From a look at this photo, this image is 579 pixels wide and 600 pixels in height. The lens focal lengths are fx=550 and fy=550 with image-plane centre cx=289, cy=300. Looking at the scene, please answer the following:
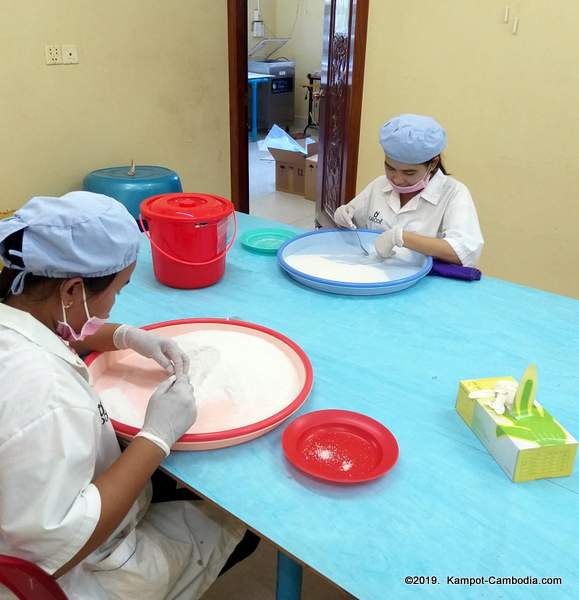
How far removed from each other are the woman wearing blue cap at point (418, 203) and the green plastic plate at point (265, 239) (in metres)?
0.24

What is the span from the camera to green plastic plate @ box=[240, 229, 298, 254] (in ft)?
5.73

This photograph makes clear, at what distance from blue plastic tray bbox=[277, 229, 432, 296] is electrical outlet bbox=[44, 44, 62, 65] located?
1.65 metres

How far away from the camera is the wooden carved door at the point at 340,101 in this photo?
115 inches

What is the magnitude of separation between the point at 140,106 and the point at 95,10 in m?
0.50

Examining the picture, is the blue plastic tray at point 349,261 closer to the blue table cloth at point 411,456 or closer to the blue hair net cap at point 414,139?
the blue table cloth at point 411,456

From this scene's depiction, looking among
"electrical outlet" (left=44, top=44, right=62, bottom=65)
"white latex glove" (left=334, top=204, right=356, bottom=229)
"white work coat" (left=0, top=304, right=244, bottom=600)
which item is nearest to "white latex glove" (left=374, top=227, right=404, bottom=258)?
"white latex glove" (left=334, top=204, right=356, bottom=229)

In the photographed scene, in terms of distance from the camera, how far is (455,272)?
1580 millimetres

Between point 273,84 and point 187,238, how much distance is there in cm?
595

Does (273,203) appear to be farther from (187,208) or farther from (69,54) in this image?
(187,208)

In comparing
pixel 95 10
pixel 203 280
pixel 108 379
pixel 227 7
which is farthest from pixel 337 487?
pixel 227 7

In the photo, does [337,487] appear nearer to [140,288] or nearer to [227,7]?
[140,288]

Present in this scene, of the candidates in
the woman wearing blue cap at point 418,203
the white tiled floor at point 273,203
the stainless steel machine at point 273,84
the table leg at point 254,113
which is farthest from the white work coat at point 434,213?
the stainless steel machine at point 273,84

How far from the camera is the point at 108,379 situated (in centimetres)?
110

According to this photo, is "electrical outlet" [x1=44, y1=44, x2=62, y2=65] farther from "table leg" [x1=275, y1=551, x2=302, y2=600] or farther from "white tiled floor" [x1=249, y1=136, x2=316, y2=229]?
"table leg" [x1=275, y1=551, x2=302, y2=600]
